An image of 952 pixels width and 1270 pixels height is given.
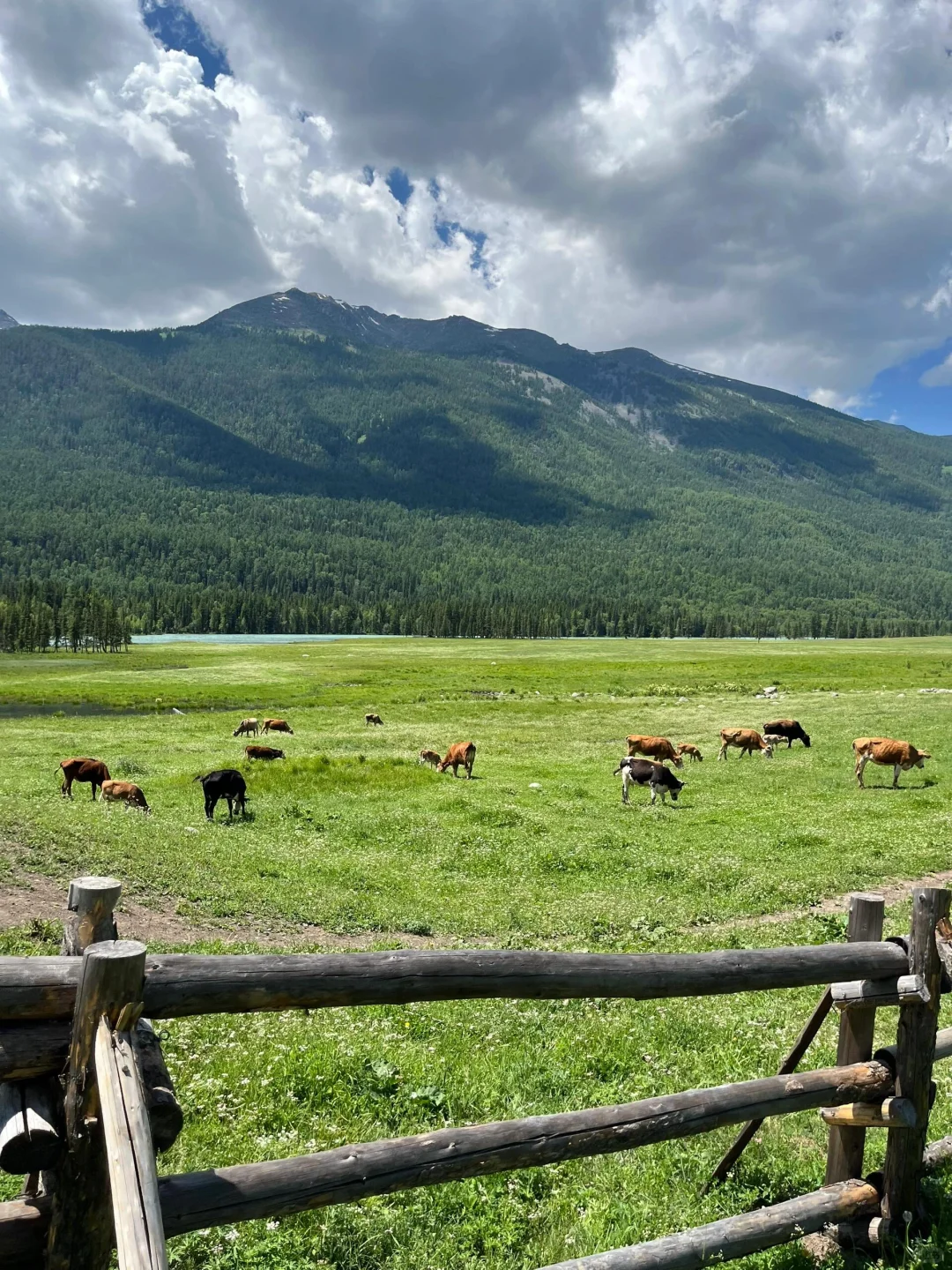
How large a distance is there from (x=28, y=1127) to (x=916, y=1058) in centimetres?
637

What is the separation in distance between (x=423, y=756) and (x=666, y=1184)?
2970 cm

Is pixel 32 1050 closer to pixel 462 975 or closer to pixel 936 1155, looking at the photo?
pixel 462 975

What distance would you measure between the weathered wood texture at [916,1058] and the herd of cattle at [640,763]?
21192mm

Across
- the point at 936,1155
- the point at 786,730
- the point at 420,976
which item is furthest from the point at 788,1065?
the point at 786,730

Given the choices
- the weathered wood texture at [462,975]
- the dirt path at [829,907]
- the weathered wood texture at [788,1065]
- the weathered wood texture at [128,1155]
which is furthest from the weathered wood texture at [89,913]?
the dirt path at [829,907]

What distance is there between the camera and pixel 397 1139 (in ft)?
15.1

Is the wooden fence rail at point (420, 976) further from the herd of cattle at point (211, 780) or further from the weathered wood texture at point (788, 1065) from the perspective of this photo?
the herd of cattle at point (211, 780)

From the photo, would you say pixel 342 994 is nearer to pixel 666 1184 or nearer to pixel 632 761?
pixel 666 1184

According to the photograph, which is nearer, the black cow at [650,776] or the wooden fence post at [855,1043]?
the wooden fence post at [855,1043]

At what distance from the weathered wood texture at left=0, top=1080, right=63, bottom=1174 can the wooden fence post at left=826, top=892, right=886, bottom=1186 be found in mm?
5736

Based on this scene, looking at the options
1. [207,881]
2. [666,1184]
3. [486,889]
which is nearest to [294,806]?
[207,881]

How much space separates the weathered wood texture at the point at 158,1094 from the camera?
3662 millimetres

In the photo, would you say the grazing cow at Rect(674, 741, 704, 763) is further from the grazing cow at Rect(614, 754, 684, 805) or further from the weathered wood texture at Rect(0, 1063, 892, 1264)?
the weathered wood texture at Rect(0, 1063, 892, 1264)

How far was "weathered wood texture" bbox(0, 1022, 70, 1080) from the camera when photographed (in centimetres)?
355
